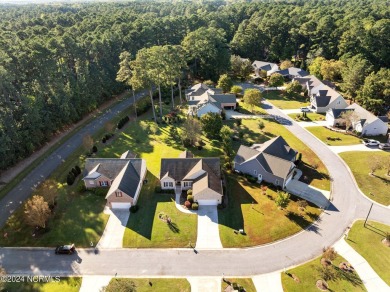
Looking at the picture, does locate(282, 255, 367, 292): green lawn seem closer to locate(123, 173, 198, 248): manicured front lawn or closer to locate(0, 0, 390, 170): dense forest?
locate(123, 173, 198, 248): manicured front lawn

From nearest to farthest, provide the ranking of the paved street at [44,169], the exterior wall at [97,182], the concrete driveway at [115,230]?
1. the concrete driveway at [115,230]
2. the paved street at [44,169]
3. the exterior wall at [97,182]

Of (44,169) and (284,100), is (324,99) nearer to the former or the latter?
(284,100)

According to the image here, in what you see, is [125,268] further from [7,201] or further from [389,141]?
[389,141]

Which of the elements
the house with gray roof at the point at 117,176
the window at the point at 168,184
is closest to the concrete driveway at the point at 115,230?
the house with gray roof at the point at 117,176

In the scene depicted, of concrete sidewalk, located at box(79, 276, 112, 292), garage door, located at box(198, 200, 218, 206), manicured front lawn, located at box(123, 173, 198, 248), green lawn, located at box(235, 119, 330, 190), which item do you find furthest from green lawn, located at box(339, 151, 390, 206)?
concrete sidewalk, located at box(79, 276, 112, 292)

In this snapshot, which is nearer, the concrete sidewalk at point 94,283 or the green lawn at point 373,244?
the concrete sidewalk at point 94,283

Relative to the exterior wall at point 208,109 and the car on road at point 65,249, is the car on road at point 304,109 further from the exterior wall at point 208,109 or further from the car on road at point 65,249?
the car on road at point 65,249

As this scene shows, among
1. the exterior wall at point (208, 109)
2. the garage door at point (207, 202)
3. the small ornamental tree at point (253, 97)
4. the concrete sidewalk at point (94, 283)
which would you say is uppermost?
the small ornamental tree at point (253, 97)

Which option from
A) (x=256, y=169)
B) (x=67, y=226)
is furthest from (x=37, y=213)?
(x=256, y=169)
